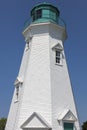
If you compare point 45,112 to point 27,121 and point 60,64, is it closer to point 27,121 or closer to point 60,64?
point 27,121

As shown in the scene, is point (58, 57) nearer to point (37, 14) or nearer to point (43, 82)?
point (43, 82)

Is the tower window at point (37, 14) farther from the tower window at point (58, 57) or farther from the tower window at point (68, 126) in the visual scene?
the tower window at point (68, 126)

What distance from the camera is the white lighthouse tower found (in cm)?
1438

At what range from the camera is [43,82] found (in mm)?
15258

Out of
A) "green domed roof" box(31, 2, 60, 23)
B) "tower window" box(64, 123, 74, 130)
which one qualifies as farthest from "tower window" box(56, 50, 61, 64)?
"tower window" box(64, 123, 74, 130)

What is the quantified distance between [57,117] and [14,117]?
2.94m

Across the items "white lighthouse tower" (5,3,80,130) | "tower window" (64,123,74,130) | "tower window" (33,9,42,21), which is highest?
"tower window" (33,9,42,21)

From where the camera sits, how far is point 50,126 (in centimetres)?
1402

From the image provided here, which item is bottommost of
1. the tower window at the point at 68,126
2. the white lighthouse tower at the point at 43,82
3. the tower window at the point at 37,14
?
the tower window at the point at 68,126

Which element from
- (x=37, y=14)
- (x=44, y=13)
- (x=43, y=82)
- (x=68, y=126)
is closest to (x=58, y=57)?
(x=43, y=82)

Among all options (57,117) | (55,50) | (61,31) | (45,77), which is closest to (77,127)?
(57,117)

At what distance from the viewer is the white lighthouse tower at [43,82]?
14.4 meters

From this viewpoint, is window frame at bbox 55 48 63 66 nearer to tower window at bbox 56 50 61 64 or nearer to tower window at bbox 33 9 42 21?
tower window at bbox 56 50 61 64

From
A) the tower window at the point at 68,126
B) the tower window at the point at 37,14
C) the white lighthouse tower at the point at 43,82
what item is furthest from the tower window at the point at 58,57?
the tower window at the point at 68,126
